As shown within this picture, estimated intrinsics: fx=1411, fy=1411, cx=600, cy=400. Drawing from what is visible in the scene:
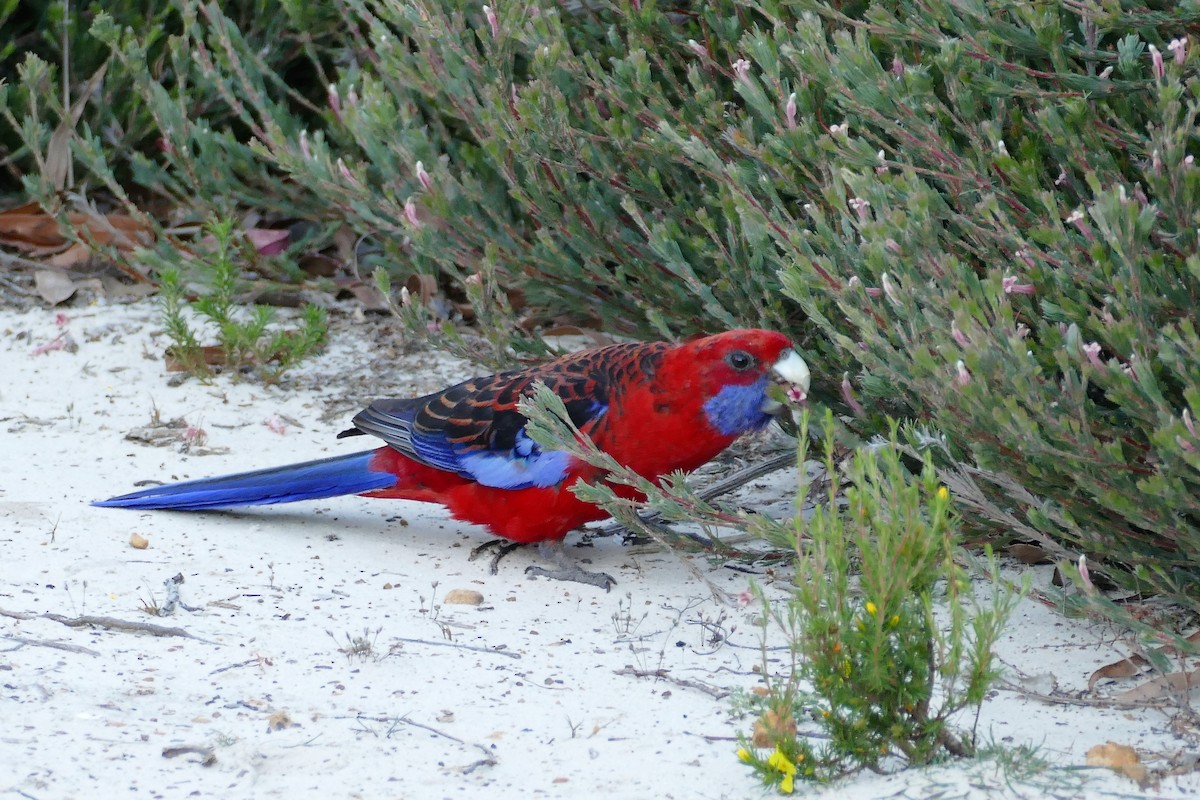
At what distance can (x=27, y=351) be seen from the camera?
5301 mm

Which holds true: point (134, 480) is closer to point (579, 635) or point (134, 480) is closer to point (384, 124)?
point (384, 124)

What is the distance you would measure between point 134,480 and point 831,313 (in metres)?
2.17

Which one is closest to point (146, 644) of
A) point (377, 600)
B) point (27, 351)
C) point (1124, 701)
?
point (377, 600)

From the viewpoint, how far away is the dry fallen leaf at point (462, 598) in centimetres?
357

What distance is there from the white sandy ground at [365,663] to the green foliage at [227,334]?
484 mm

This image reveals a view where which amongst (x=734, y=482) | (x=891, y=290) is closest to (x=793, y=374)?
(x=734, y=482)

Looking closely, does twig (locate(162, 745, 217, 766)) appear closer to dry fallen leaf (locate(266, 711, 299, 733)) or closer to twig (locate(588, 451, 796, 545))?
dry fallen leaf (locate(266, 711, 299, 733))

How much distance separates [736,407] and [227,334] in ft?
7.22

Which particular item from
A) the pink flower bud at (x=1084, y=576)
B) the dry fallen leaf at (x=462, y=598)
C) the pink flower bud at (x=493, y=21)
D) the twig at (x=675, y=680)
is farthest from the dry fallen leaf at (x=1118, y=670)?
the pink flower bud at (x=493, y=21)

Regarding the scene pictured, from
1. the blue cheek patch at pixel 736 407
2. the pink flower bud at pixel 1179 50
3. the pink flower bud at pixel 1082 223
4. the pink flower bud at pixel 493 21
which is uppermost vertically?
the pink flower bud at pixel 1179 50

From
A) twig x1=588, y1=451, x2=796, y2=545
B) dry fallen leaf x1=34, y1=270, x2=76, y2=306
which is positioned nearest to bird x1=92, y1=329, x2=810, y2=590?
twig x1=588, y1=451, x2=796, y2=545

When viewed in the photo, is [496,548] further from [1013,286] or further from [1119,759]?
[1119,759]

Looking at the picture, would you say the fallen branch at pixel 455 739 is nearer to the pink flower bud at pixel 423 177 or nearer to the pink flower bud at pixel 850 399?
the pink flower bud at pixel 850 399

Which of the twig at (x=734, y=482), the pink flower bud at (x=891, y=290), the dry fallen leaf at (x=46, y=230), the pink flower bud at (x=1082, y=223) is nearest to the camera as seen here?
the pink flower bud at (x=1082, y=223)
